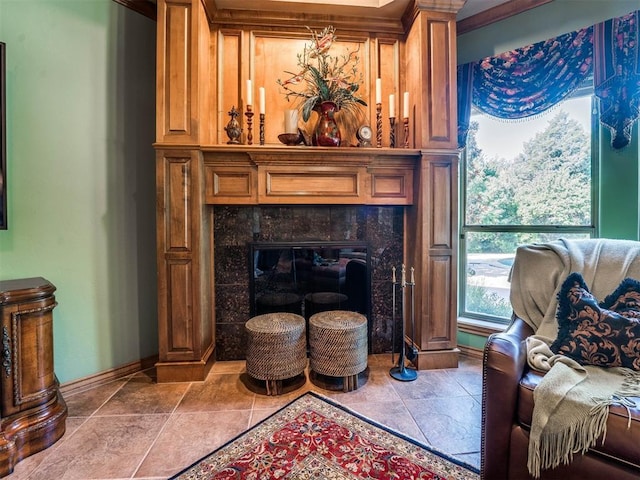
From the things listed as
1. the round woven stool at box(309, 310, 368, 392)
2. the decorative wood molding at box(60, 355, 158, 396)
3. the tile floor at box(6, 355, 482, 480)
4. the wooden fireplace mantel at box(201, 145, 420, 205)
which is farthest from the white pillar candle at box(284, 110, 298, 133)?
the decorative wood molding at box(60, 355, 158, 396)

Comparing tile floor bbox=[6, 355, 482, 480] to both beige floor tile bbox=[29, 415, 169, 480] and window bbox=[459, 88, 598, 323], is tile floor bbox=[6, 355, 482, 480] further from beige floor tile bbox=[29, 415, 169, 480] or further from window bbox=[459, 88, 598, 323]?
window bbox=[459, 88, 598, 323]

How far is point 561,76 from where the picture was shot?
2285 millimetres

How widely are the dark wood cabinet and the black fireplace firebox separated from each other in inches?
51.9

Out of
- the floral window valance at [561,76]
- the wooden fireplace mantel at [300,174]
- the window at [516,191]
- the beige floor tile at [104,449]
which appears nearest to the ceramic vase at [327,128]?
the wooden fireplace mantel at [300,174]

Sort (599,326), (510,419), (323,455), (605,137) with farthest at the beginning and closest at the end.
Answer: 1. (605,137)
2. (323,455)
3. (599,326)
4. (510,419)

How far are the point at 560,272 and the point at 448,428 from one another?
1.11 meters

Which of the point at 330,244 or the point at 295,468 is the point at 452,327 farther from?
the point at 295,468

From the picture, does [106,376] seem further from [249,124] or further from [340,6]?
[340,6]

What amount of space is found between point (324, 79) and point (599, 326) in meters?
2.35

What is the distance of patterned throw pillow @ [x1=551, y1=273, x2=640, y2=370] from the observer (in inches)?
53.2

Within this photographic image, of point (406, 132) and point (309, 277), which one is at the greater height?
point (406, 132)

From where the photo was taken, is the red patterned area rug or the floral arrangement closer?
the red patterned area rug

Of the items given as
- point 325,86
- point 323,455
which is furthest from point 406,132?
point 323,455

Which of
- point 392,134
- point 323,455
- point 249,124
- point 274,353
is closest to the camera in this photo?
point 323,455
